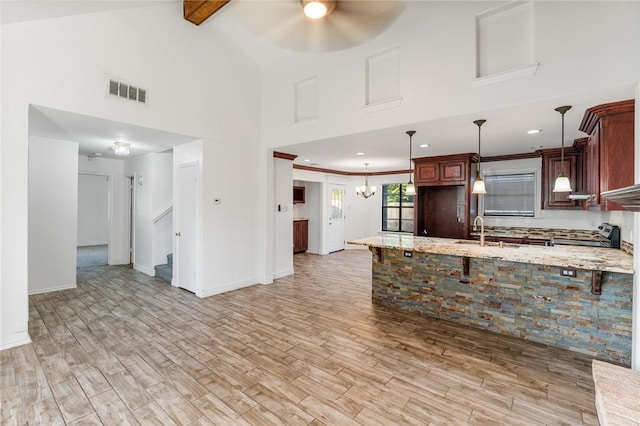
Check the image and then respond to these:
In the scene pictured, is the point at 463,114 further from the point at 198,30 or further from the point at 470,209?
the point at 198,30

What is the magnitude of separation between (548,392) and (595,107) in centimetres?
275

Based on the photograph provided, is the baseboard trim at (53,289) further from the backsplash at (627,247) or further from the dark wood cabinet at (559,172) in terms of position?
the dark wood cabinet at (559,172)

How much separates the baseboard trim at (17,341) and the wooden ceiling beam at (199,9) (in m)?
4.29

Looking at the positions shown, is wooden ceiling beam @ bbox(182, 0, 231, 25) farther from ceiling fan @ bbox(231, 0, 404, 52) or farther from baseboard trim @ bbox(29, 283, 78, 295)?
baseboard trim @ bbox(29, 283, 78, 295)

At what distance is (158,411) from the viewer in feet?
6.87

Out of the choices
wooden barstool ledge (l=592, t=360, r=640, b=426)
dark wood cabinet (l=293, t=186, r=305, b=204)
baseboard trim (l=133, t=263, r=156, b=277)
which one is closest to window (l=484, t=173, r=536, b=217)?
wooden barstool ledge (l=592, t=360, r=640, b=426)

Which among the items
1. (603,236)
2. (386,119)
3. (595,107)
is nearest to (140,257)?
(386,119)

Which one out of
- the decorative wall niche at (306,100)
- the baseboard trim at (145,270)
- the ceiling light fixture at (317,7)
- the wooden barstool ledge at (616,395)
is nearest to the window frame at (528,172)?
the decorative wall niche at (306,100)

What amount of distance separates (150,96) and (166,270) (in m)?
3.17

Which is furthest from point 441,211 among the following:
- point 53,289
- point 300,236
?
point 53,289

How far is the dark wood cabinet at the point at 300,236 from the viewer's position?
A: 890 cm

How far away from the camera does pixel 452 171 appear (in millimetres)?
5926

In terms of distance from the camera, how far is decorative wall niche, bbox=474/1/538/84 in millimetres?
2886

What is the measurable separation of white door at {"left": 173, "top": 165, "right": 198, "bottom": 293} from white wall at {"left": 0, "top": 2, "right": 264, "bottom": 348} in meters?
0.29
